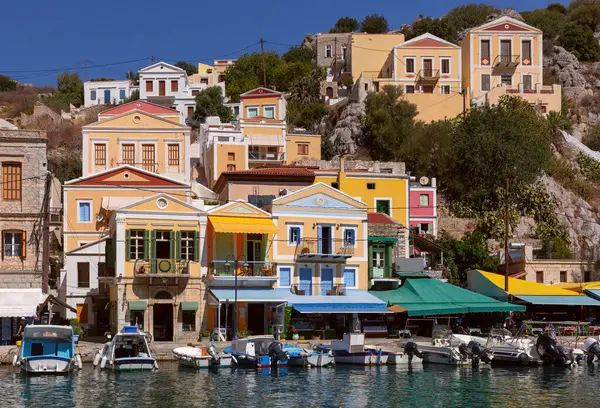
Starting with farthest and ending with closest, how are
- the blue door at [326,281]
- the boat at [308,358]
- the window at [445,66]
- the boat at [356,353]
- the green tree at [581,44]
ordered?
1. the green tree at [581,44]
2. the window at [445,66]
3. the blue door at [326,281]
4. the boat at [356,353]
5. the boat at [308,358]

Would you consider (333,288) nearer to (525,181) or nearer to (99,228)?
(99,228)

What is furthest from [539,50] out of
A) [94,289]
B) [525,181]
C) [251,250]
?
[94,289]

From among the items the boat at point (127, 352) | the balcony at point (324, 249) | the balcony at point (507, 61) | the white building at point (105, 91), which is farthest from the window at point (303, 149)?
the boat at point (127, 352)

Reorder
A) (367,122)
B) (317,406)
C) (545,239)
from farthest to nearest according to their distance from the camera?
(367,122), (545,239), (317,406)

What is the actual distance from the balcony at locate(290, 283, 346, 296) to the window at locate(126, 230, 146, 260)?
29.5 ft

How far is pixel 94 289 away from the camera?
183ft

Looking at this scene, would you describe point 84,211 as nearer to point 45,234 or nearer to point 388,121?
point 45,234

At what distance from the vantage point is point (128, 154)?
6750 centimetres

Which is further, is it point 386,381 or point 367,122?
point 367,122

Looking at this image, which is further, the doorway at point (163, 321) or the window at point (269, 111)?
the window at point (269, 111)

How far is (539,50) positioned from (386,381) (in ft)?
198

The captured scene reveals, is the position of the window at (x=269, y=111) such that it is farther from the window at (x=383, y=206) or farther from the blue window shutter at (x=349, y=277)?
the blue window shutter at (x=349, y=277)

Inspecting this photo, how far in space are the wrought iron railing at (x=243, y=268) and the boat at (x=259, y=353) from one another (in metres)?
8.35

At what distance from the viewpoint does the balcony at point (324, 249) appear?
55.8 metres
